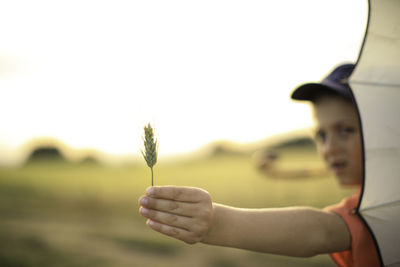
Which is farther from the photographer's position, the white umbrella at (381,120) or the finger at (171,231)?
the white umbrella at (381,120)

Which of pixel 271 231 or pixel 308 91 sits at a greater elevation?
pixel 308 91

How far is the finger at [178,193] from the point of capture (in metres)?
1.40

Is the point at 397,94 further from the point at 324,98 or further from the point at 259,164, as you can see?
the point at 259,164

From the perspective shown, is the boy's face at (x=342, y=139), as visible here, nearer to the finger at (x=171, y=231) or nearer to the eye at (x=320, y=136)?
the eye at (x=320, y=136)

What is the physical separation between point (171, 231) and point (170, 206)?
0.34 ft

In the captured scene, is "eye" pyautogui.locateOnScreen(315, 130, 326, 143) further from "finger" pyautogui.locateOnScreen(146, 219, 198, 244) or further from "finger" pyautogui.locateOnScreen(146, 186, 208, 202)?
"finger" pyautogui.locateOnScreen(146, 219, 198, 244)

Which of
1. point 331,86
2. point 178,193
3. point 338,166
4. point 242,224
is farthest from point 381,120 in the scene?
point 178,193

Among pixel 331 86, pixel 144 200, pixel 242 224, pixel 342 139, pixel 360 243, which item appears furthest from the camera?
pixel 342 139

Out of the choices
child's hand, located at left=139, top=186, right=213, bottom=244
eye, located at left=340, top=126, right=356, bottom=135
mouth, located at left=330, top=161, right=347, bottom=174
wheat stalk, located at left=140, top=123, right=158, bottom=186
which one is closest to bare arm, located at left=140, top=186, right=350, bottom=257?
child's hand, located at left=139, top=186, right=213, bottom=244

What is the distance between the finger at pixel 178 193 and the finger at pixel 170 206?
0.06 ft

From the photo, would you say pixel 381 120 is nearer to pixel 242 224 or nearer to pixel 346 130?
pixel 346 130

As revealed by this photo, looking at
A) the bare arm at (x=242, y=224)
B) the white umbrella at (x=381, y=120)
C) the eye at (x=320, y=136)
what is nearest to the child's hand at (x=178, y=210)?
the bare arm at (x=242, y=224)

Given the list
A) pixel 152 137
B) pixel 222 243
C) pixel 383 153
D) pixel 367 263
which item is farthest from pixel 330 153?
pixel 152 137

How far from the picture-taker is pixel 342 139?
222 cm
